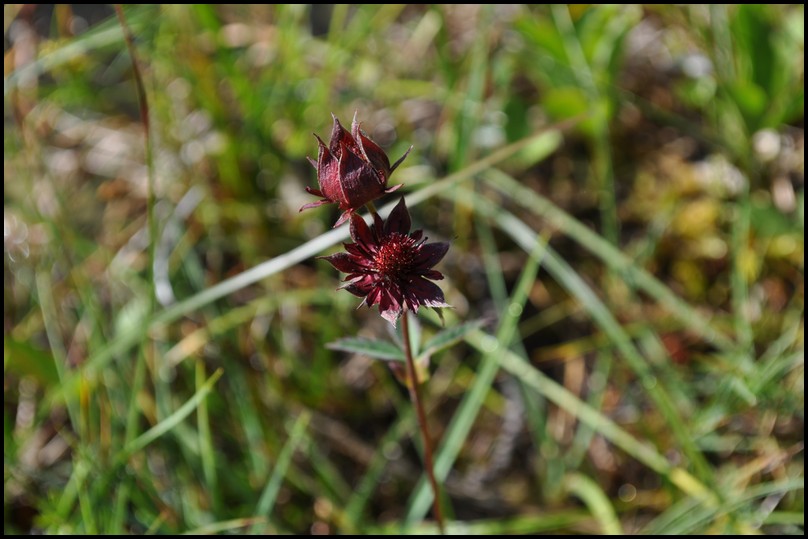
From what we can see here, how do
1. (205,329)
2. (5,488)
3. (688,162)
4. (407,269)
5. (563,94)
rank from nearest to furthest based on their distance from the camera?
(407,269) < (5,488) < (205,329) < (563,94) < (688,162)

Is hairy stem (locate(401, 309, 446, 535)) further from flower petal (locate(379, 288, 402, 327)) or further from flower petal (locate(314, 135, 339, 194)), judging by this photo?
flower petal (locate(314, 135, 339, 194))

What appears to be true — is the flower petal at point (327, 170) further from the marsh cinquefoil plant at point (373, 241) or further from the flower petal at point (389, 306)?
the flower petal at point (389, 306)

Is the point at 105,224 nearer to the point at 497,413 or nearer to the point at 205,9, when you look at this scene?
the point at 205,9

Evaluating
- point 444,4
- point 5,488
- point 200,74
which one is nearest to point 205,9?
point 200,74

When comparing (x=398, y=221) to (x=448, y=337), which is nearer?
(x=398, y=221)

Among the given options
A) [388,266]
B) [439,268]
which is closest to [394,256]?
[388,266]

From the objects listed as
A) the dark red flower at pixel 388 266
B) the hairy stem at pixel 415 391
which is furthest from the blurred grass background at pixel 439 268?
the dark red flower at pixel 388 266

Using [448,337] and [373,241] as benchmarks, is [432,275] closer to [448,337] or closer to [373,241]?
[373,241]
